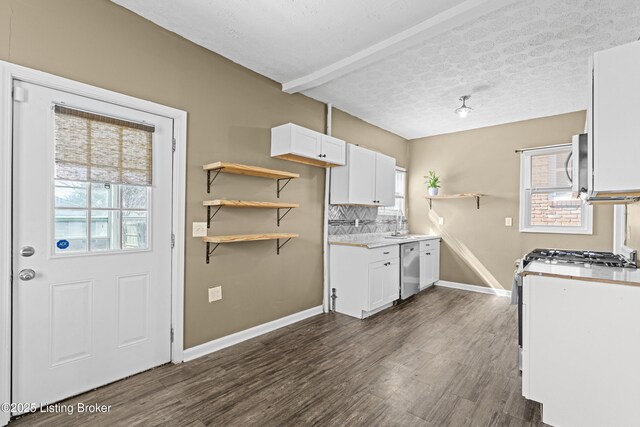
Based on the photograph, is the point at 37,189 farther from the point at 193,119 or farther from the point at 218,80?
the point at 218,80

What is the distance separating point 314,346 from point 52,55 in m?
2.88

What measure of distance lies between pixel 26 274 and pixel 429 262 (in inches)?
185

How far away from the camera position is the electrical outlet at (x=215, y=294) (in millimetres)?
2803

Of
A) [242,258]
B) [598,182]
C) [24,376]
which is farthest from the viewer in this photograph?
[242,258]

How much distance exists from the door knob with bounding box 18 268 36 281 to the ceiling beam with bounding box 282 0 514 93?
8.62ft

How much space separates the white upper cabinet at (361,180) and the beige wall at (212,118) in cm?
22

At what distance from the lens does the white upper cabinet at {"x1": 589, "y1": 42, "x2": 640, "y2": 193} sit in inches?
60.5

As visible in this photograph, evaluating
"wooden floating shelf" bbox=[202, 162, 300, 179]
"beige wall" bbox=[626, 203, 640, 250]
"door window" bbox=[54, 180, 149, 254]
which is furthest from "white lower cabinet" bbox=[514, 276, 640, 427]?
"door window" bbox=[54, 180, 149, 254]

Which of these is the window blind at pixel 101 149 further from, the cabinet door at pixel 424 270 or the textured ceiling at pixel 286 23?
the cabinet door at pixel 424 270

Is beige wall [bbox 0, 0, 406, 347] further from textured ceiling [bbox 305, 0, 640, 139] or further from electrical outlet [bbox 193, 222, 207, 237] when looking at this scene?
textured ceiling [bbox 305, 0, 640, 139]

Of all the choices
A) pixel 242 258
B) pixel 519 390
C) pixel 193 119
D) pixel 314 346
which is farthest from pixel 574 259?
pixel 193 119

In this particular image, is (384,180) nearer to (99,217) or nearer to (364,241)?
(364,241)

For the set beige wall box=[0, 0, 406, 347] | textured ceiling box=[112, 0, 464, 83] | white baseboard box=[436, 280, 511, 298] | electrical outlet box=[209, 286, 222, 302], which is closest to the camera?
beige wall box=[0, 0, 406, 347]

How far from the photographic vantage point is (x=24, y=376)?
192 cm
